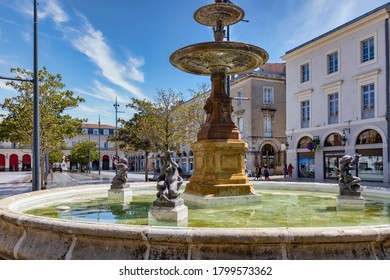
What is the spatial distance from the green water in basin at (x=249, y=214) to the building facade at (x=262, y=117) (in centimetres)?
3029

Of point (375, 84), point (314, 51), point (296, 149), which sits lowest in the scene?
point (296, 149)

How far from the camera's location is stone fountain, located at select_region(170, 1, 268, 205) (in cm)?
827

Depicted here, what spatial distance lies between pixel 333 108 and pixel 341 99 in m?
1.36

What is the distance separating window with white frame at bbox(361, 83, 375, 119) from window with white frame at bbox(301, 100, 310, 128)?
6.17 meters

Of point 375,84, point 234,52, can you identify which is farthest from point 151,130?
point 234,52

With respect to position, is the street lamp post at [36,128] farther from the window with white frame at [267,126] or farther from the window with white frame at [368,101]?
the window with white frame at [267,126]

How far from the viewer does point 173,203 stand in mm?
5750

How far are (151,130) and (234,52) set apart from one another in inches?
737

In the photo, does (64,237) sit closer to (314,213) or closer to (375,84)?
(314,213)

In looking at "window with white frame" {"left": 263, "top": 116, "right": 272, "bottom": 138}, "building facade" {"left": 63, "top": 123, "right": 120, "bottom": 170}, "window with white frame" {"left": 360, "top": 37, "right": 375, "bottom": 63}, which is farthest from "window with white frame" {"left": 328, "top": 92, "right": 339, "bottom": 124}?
"building facade" {"left": 63, "top": 123, "right": 120, "bottom": 170}

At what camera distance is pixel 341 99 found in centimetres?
2745

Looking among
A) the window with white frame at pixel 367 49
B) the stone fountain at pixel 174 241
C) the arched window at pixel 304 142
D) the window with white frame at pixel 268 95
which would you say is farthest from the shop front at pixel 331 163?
the stone fountain at pixel 174 241

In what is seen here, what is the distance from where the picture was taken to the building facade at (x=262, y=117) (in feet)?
127

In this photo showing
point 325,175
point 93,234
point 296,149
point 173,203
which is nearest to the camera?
point 93,234
